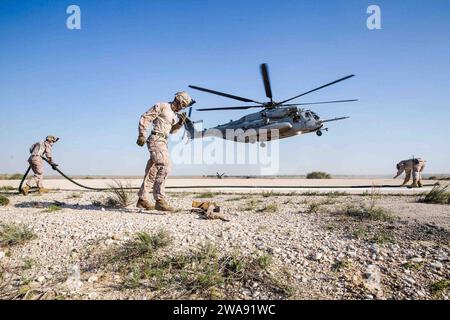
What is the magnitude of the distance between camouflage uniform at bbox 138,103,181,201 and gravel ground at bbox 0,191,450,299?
2.75 ft

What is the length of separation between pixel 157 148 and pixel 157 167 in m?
0.38

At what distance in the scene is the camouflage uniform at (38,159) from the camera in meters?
10.2

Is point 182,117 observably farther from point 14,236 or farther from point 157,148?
point 14,236

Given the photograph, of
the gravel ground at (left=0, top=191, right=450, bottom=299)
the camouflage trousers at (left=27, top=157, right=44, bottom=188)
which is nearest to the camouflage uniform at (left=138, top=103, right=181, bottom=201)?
the gravel ground at (left=0, top=191, right=450, bottom=299)

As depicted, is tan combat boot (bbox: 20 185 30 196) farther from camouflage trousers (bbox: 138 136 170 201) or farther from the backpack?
camouflage trousers (bbox: 138 136 170 201)

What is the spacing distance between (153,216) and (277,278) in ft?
9.91

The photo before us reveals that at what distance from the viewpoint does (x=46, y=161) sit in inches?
406

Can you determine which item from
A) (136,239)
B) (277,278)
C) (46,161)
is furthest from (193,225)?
(46,161)

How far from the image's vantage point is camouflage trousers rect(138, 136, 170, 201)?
5934 mm

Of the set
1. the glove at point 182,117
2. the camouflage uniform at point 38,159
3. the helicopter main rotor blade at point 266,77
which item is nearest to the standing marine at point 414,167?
the helicopter main rotor blade at point 266,77

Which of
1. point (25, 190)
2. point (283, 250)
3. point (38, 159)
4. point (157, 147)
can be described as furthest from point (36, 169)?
point (283, 250)

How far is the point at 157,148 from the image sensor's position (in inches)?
234

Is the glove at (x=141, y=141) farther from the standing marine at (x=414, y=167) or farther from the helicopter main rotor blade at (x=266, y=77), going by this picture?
the helicopter main rotor blade at (x=266, y=77)

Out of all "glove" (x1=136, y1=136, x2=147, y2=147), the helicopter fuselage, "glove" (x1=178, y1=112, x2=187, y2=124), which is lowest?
"glove" (x1=136, y1=136, x2=147, y2=147)
